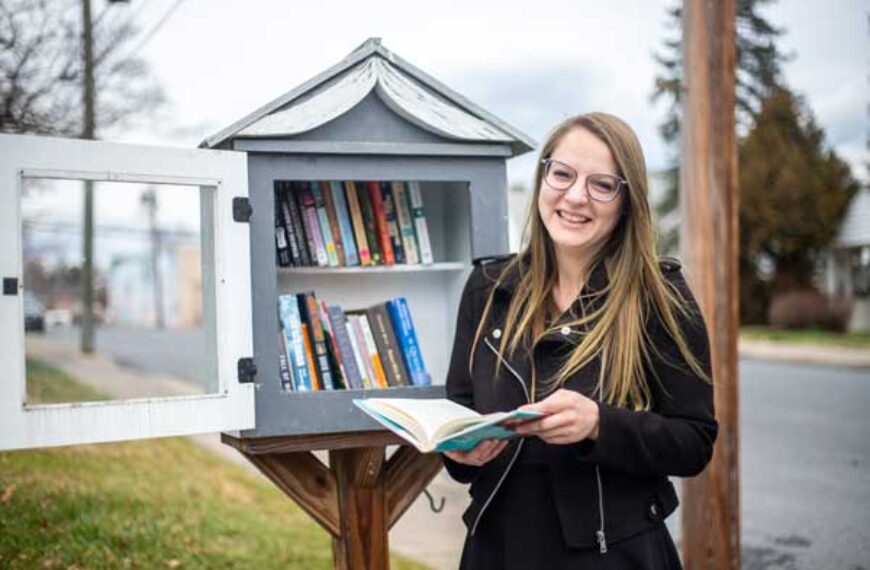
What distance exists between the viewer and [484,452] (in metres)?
1.77

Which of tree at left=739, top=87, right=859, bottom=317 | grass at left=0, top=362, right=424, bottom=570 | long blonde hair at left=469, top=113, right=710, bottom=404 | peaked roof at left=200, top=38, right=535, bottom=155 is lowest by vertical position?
grass at left=0, top=362, right=424, bottom=570

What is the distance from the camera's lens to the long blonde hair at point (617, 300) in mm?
1794

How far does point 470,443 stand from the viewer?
166 centimetres

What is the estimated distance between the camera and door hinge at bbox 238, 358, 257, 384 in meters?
2.22

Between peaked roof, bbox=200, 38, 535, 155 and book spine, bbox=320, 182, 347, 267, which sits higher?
peaked roof, bbox=200, 38, 535, 155

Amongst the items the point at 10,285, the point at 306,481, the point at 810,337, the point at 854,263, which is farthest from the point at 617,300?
the point at 854,263

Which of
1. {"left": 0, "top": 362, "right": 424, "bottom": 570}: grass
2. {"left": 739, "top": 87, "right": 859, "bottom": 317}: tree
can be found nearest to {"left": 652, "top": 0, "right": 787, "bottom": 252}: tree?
{"left": 739, "top": 87, "right": 859, "bottom": 317}: tree

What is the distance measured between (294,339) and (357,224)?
0.39 meters

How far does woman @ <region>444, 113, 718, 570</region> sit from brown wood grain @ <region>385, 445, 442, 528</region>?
1.99ft

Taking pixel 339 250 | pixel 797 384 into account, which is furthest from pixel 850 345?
pixel 339 250

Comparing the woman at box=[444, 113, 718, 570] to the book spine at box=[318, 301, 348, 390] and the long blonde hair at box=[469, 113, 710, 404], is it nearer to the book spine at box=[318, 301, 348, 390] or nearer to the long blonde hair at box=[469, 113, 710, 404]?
the long blonde hair at box=[469, 113, 710, 404]

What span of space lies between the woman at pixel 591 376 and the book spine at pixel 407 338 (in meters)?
0.56

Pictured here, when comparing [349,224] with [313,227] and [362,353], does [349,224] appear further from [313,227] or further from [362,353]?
[362,353]

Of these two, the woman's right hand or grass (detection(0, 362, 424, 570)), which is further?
grass (detection(0, 362, 424, 570))
